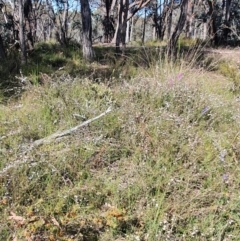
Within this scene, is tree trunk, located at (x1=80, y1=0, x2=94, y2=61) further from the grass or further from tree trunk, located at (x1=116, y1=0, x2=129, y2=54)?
the grass

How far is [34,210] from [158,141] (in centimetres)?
95

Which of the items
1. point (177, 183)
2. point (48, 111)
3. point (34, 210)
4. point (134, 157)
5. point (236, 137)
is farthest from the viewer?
point (48, 111)

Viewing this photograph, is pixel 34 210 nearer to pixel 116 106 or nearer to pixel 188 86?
pixel 116 106

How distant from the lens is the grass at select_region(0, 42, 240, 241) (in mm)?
1429

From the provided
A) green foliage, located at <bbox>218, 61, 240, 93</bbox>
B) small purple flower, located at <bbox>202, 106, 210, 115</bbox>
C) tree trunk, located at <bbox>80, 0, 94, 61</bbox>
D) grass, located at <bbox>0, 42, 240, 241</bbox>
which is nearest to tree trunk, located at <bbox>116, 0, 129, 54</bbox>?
tree trunk, located at <bbox>80, 0, 94, 61</bbox>

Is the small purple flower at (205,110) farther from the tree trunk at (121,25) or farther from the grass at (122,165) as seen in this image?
the tree trunk at (121,25)

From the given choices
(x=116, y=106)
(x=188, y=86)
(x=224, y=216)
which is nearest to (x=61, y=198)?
(x=224, y=216)

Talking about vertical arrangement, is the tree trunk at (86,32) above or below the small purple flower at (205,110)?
above

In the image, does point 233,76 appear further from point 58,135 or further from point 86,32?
point 86,32

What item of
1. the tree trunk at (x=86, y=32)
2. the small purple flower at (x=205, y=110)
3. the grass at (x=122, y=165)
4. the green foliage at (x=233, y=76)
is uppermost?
the tree trunk at (x=86, y=32)

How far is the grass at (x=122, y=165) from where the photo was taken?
56.2 inches

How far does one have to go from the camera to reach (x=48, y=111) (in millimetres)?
2404

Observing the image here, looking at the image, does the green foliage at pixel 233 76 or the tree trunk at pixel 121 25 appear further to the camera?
the tree trunk at pixel 121 25

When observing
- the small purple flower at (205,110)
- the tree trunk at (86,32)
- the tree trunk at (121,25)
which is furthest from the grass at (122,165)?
the tree trunk at (121,25)
